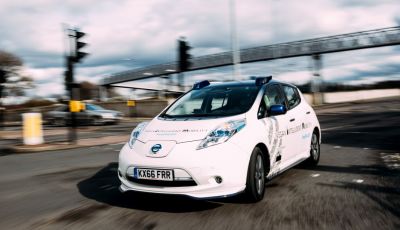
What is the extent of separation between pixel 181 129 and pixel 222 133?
517 mm

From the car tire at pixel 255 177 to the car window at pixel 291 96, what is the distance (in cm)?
180

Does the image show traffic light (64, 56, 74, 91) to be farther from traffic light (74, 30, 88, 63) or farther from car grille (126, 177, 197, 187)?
car grille (126, 177, 197, 187)

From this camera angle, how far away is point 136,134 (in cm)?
550

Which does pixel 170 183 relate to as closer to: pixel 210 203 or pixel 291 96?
pixel 210 203

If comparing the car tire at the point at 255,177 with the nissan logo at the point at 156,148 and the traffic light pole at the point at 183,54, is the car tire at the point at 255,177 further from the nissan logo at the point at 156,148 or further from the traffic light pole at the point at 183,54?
the traffic light pole at the point at 183,54

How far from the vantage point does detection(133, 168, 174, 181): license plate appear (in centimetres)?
475

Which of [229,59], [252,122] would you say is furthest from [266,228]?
[229,59]

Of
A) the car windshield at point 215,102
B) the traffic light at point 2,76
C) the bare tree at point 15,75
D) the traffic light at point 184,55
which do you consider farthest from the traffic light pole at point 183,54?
the bare tree at point 15,75

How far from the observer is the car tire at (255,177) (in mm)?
5031

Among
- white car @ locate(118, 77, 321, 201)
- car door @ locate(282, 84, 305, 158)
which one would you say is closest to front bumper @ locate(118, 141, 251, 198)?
white car @ locate(118, 77, 321, 201)

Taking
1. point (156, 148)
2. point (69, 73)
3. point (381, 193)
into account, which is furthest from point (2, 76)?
point (381, 193)

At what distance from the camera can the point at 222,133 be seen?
5.01 m

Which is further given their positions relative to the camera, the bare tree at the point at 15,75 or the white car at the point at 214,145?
the bare tree at the point at 15,75

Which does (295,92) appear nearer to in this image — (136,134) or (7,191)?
(136,134)
